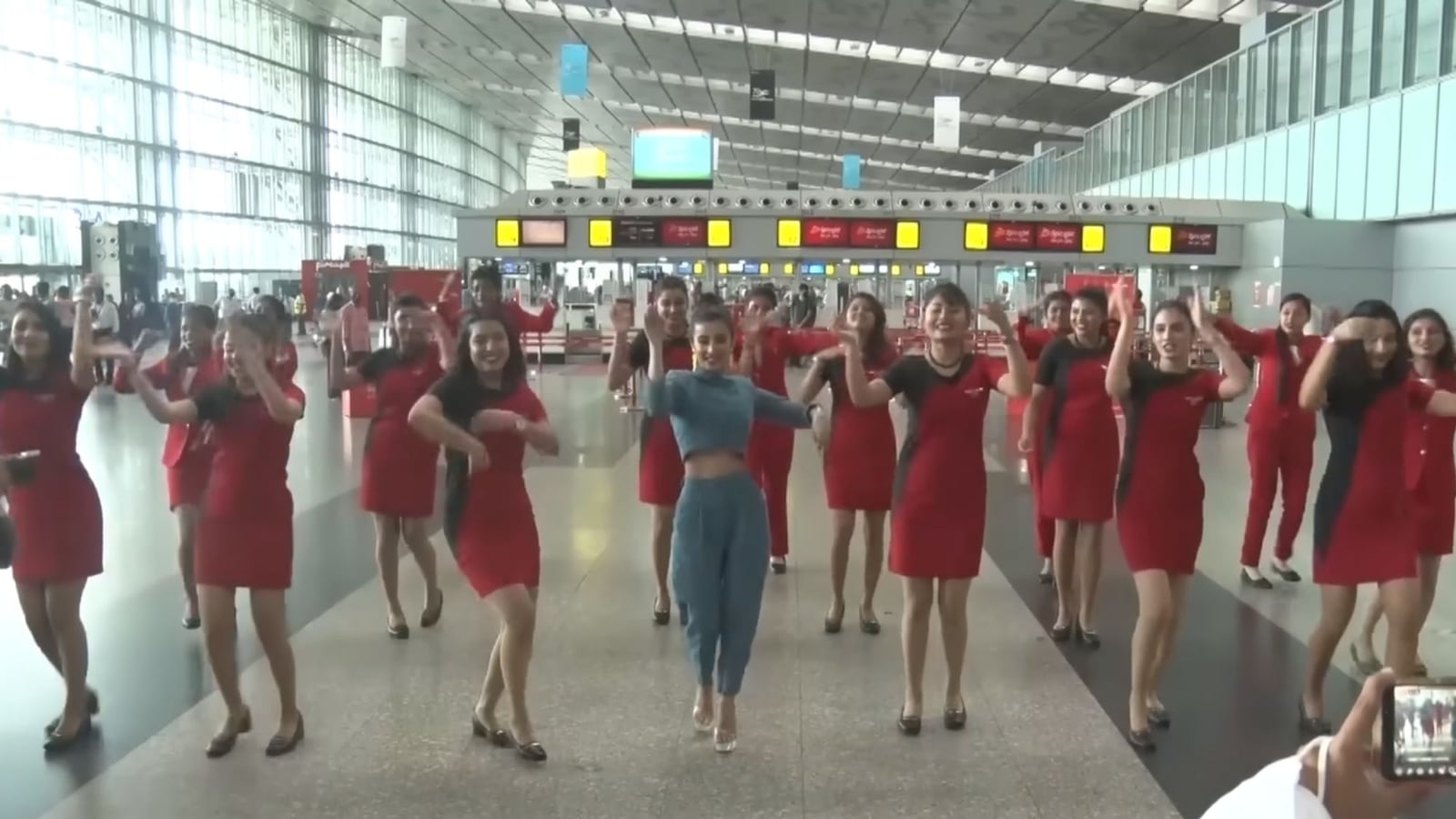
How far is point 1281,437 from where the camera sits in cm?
722

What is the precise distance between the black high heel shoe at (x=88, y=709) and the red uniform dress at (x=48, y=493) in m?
0.62

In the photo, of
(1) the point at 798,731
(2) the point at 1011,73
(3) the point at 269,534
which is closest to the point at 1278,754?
(1) the point at 798,731

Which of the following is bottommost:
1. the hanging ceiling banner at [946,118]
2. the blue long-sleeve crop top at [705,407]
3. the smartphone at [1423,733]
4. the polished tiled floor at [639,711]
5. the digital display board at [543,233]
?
the polished tiled floor at [639,711]

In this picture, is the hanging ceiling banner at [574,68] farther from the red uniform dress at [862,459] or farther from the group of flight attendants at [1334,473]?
the group of flight attendants at [1334,473]

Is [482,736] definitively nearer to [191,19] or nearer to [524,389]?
[524,389]

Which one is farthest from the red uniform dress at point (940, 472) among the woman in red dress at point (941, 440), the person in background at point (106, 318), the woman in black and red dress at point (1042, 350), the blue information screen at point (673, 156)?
the blue information screen at point (673, 156)

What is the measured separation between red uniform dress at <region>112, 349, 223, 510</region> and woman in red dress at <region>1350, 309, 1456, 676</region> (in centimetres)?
549

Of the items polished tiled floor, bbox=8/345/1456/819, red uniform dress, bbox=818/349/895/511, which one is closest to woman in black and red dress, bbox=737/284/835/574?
red uniform dress, bbox=818/349/895/511

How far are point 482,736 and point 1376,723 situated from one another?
3.95 metres

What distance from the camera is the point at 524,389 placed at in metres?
4.73

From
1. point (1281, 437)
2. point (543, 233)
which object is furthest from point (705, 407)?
point (543, 233)

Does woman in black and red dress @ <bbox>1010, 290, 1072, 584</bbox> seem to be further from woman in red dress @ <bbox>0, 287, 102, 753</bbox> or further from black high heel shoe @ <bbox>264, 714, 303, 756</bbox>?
woman in red dress @ <bbox>0, 287, 102, 753</bbox>

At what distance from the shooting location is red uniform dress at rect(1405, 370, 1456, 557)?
5484mm

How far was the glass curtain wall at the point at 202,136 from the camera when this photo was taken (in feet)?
86.8
